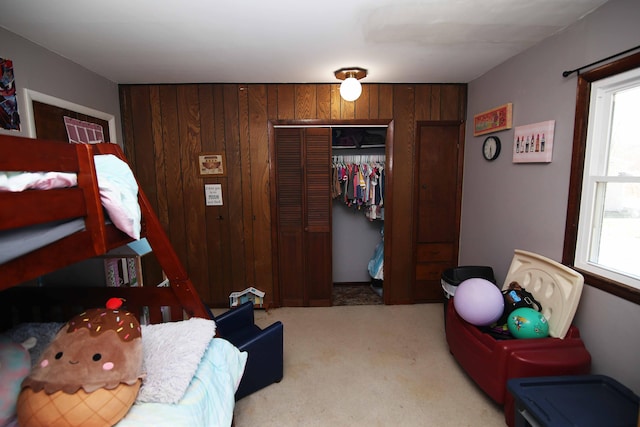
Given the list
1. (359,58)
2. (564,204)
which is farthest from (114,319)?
(564,204)

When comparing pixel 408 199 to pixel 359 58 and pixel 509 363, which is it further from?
pixel 509 363

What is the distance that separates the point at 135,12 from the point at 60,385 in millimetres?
1837

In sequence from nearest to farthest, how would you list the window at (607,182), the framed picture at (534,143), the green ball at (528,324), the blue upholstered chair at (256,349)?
the window at (607,182)
the green ball at (528,324)
the blue upholstered chair at (256,349)
the framed picture at (534,143)

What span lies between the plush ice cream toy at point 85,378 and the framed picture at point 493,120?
9.32 ft

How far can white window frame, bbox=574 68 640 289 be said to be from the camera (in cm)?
161

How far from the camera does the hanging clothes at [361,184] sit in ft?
10.7

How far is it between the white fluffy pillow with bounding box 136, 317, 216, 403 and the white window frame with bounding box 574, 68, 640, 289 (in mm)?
2210

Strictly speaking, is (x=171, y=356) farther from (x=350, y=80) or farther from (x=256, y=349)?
(x=350, y=80)

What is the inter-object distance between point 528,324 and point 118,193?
2.25 m

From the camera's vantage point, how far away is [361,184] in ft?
10.6

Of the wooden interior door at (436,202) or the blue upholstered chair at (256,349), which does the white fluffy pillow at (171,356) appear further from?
the wooden interior door at (436,202)

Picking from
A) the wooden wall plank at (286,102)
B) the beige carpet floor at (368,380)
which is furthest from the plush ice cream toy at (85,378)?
the wooden wall plank at (286,102)

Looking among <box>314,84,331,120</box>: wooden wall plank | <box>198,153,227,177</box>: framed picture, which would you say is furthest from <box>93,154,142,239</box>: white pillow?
<box>314,84,331,120</box>: wooden wall plank

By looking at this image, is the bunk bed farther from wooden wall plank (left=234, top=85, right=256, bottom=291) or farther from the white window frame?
the white window frame
